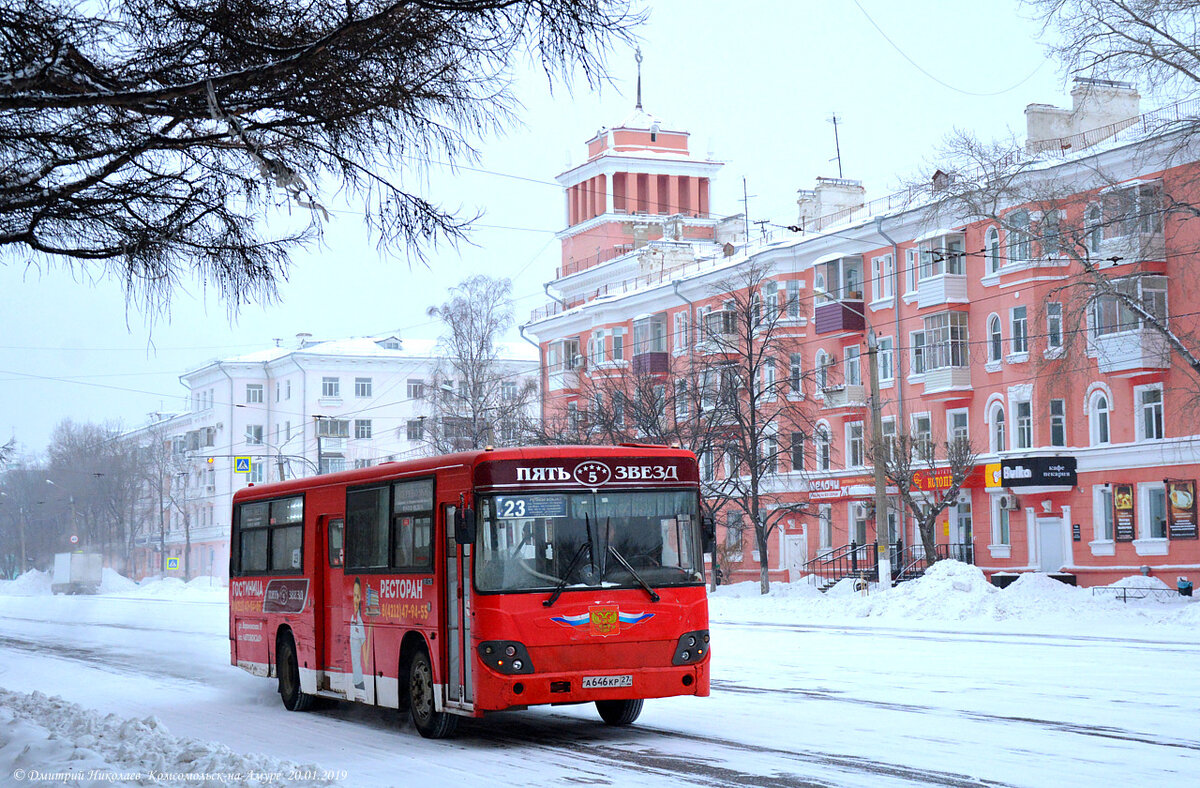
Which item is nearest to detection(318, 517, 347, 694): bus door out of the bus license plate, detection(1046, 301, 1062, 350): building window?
the bus license plate

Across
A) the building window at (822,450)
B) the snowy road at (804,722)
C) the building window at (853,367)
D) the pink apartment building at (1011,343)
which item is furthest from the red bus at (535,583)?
the building window at (822,450)

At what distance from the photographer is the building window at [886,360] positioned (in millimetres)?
51750

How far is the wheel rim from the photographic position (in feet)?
44.3

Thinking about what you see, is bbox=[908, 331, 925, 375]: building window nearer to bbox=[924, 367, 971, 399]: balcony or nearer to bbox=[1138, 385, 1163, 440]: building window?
bbox=[924, 367, 971, 399]: balcony

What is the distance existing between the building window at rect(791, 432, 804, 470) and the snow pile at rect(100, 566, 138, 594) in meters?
46.3

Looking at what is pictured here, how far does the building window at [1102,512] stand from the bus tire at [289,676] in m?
30.8

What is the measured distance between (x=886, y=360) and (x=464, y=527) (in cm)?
4114

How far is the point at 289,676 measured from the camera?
17.2 metres

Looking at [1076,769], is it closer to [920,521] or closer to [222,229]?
[222,229]

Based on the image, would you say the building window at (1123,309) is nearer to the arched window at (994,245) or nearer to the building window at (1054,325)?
the building window at (1054,325)

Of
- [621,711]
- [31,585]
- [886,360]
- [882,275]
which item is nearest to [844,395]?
[886,360]

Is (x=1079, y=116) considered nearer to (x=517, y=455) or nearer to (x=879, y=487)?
(x=879, y=487)

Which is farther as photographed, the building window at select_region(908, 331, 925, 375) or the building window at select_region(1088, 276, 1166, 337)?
the building window at select_region(908, 331, 925, 375)

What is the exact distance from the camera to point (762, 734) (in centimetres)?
1278
